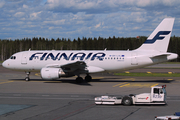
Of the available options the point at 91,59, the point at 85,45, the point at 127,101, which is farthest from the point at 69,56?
the point at 85,45

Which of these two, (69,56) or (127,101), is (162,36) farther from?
(127,101)

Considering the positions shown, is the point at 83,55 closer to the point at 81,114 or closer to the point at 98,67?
the point at 98,67

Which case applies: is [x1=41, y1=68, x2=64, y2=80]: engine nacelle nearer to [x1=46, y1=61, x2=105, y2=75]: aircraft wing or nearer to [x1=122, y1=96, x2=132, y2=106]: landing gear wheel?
[x1=46, y1=61, x2=105, y2=75]: aircraft wing

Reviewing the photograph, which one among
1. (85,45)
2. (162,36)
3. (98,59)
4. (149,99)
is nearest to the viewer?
(149,99)

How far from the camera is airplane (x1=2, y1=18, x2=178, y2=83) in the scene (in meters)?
32.3

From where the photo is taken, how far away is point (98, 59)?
3441 centimetres

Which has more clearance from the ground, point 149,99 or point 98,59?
point 98,59

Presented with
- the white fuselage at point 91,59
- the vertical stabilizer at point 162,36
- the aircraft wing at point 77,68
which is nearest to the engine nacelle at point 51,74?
the aircraft wing at point 77,68

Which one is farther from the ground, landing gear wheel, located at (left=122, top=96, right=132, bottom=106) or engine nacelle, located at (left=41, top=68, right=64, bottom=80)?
engine nacelle, located at (left=41, top=68, right=64, bottom=80)

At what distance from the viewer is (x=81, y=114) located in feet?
49.1

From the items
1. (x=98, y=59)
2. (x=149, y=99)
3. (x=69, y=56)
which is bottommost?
(x=149, y=99)

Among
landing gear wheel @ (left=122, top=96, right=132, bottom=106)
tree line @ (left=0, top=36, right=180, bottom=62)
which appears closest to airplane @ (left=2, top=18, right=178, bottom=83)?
landing gear wheel @ (left=122, top=96, right=132, bottom=106)

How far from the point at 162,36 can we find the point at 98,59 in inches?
411

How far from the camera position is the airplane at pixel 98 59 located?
3231 centimetres
